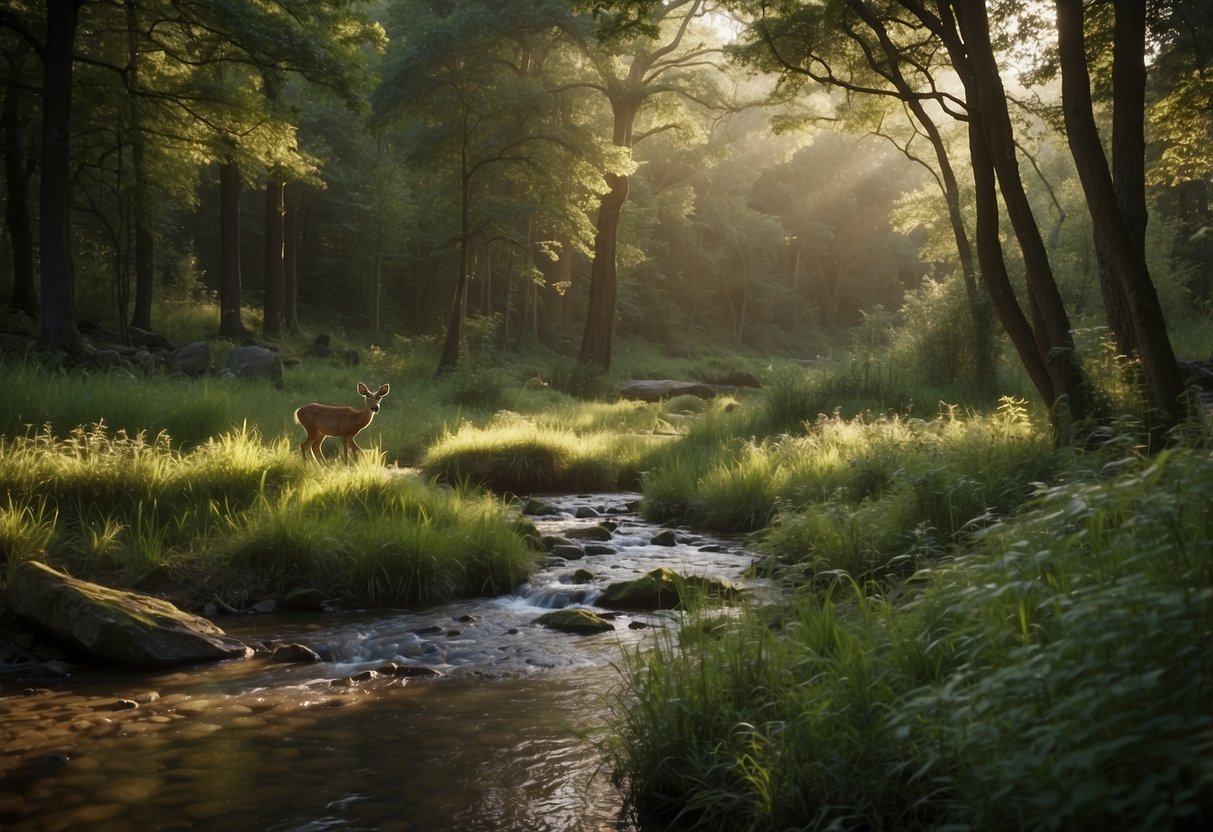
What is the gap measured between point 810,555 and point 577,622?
1.81 m

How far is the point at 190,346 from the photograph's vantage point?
19391 millimetres

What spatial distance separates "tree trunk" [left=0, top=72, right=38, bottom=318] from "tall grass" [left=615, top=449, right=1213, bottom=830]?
68.9 ft

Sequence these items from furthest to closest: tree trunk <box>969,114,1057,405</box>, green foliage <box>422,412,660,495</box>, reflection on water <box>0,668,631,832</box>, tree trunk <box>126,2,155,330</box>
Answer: tree trunk <box>126,2,155,330</box> → green foliage <box>422,412,660,495</box> → tree trunk <box>969,114,1057,405</box> → reflection on water <box>0,668,631,832</box>

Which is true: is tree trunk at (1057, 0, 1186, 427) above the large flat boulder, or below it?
above

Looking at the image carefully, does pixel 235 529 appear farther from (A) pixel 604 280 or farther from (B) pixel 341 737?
(A) pixel 604 280

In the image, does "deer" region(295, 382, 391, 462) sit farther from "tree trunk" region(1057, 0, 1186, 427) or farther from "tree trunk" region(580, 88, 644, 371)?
"tree trunk" region(580, 88, 644, 371)

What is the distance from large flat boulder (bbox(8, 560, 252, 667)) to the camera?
587cm

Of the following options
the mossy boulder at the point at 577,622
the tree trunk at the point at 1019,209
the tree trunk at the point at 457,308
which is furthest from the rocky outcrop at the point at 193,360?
the tree trunk at the point at 1019,209

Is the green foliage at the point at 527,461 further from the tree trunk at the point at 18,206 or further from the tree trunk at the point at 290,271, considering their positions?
the tree trunk at the point at 290,271

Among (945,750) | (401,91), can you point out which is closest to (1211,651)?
(945,750)

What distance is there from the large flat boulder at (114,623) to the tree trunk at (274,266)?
23.5m

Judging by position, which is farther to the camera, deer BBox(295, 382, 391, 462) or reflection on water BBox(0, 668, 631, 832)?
deer BBox(295, 382, 391, 462)

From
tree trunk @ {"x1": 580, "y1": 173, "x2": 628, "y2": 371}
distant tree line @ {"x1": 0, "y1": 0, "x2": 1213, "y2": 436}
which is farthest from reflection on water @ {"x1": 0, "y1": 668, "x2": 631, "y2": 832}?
tree trunk @ {"x1": 580, "y1": 173, "x2": 628, "y2": 371}

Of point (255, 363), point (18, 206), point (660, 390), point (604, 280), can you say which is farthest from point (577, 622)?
point (604, 280)
